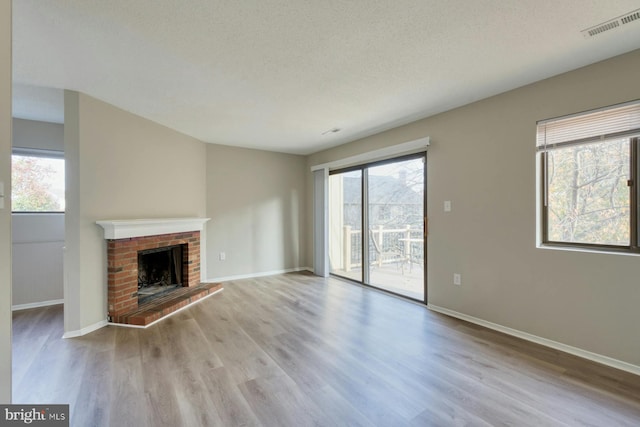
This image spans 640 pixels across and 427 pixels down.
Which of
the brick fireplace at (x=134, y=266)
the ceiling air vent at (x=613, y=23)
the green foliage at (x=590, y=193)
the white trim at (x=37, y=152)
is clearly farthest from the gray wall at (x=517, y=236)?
the white trim at (x=37, y=152)

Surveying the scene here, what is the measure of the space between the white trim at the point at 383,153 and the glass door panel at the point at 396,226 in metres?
0.14

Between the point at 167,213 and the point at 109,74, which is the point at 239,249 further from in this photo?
the point at 109,74

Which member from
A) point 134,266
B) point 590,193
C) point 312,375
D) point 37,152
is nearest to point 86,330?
point 134,266

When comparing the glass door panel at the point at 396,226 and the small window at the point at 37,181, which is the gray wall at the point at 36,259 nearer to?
the small window at the point at 37,181

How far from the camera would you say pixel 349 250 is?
5.04m

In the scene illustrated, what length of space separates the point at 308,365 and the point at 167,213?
294 cm

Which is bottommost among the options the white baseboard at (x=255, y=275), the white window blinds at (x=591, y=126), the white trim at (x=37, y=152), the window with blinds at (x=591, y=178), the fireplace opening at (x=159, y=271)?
the white baseboard at (x=255, y=275)

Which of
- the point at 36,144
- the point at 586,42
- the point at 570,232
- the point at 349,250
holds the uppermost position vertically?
the point at 586,42

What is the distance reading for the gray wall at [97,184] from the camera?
9.02 ft

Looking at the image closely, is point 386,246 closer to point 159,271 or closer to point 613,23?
point 613,23

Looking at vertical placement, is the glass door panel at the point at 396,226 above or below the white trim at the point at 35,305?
above

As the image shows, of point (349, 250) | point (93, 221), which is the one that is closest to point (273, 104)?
point (93, 221)

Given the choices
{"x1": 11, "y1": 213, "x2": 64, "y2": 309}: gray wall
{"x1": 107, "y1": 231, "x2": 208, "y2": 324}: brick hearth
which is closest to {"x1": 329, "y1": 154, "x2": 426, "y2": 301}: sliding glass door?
{"x1": 107, "y1": 231, "x2": 208, "y2": 324}: brick hearth

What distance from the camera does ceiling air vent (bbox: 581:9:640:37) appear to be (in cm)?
165
